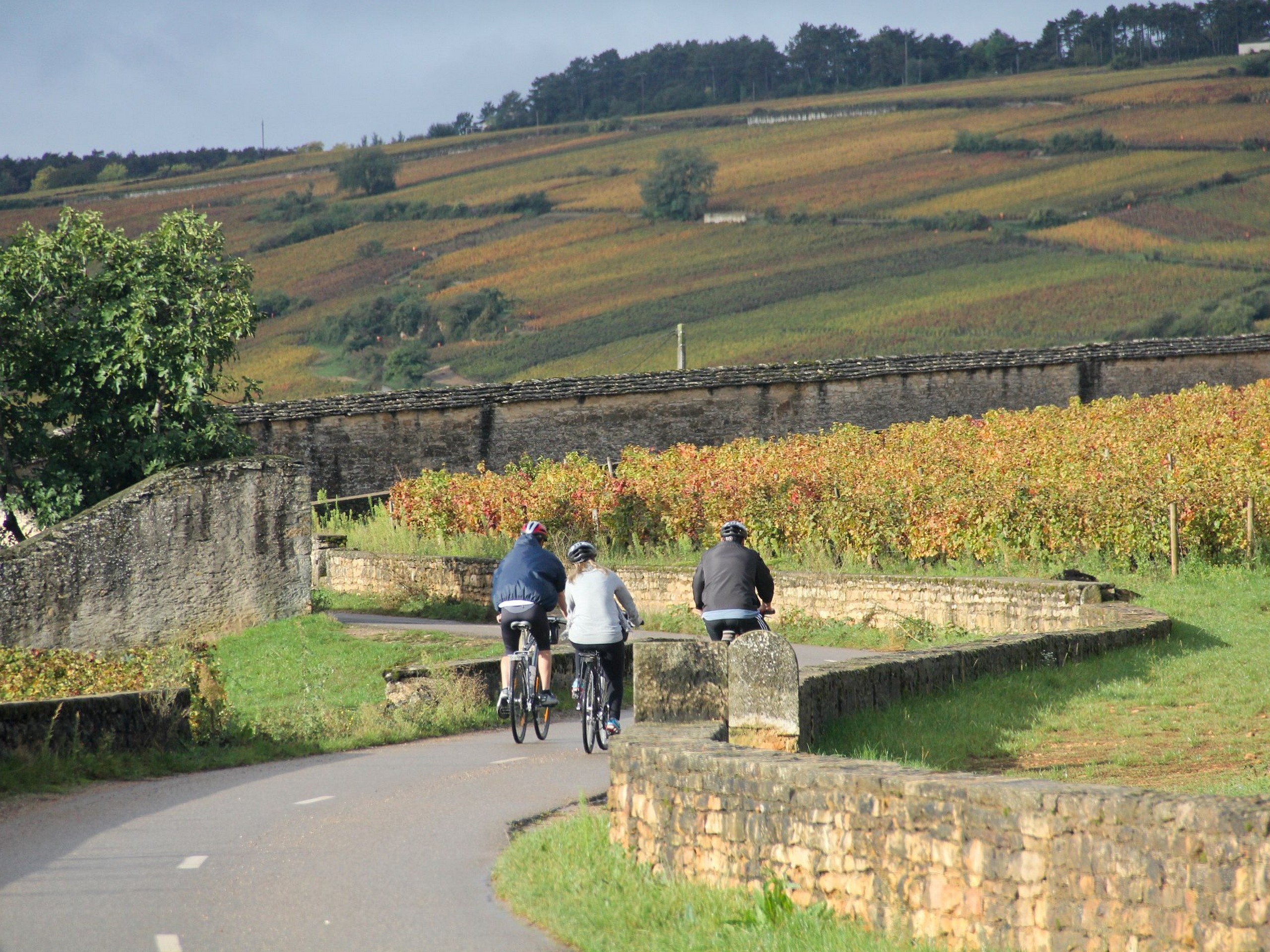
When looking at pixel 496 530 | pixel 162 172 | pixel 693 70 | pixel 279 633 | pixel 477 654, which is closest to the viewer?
pixel 477 654

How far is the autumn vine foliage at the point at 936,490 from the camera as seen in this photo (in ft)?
64.1

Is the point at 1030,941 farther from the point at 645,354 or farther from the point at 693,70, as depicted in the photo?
the point at 693,70

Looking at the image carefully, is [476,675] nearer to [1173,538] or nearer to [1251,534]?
[1173,538]

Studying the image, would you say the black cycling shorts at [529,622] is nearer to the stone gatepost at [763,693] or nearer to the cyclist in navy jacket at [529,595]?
the cyclist in navy jacket at [529,595]

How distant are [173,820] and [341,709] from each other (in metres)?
4.24

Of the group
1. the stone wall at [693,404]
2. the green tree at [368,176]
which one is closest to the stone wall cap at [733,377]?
the stone wall at [693,404]

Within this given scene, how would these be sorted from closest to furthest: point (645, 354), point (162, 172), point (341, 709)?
point (341, 709)
point (645, 354)
point (162, 172)

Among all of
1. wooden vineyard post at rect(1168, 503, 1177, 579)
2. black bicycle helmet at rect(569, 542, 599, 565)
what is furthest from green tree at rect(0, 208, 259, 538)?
wooden vineyard post at rect(1168, 503, 1177, 579)

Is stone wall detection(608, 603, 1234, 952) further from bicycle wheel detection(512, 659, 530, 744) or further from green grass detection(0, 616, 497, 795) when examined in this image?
green grass detection(0, 616, 497, 795)

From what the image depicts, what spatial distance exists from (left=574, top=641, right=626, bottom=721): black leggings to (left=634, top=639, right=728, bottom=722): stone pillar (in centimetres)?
246

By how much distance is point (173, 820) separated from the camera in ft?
32.0

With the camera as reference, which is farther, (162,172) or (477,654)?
(162,172)

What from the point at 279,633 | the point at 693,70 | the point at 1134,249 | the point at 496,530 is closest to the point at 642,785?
the point at 279,633

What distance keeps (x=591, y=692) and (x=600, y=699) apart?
0.11m
